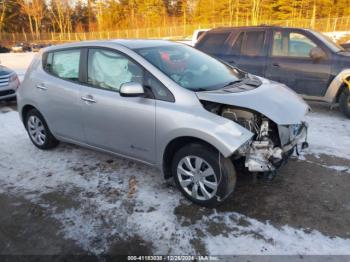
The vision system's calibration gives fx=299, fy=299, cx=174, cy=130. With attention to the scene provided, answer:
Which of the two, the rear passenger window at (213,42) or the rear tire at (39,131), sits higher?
the rear passenger window at (213,42)

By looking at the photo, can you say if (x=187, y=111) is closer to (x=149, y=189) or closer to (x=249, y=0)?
(x=149, y=189)

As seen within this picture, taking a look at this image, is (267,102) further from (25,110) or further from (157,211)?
(25,110)

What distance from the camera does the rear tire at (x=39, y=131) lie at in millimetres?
4715

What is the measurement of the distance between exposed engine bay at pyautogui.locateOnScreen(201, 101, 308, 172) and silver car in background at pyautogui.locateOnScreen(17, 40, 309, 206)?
0.01m

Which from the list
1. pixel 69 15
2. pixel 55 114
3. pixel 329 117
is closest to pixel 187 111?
pixel 55 114

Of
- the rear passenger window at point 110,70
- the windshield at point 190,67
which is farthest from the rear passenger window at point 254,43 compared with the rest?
the rear passenger window at point 110,70

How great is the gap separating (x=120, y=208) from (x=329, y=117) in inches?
189

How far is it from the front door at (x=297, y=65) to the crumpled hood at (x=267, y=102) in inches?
123

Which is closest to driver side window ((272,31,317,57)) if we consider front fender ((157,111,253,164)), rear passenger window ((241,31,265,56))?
rear passenger window ((241,31,265,56))

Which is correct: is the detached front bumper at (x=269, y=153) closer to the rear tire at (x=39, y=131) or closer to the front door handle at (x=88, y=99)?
the front door handle at (x=88, y=99)

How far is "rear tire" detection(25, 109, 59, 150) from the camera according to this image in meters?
4.71

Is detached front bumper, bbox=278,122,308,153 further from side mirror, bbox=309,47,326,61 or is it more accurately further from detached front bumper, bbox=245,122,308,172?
side mirror, bbox=309,47,326,61

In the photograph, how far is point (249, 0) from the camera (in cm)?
5059

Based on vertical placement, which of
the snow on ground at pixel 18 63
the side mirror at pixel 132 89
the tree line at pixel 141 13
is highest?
the tree line at pixel 141 13
